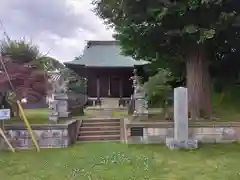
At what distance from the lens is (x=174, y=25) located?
969 centimetres

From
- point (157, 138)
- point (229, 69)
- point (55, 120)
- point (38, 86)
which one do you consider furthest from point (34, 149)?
point (229, 69)

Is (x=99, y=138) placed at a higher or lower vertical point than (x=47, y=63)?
lower

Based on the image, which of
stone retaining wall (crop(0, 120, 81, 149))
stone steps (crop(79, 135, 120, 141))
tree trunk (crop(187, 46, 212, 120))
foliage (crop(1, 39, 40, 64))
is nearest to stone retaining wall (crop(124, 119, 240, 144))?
stone steps (crop(79, 135, 120, 141))

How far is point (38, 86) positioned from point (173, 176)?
5.74 meters

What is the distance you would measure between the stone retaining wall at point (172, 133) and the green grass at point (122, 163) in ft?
1.11

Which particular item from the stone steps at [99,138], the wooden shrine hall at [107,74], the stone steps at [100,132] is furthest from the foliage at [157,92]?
the wooden shrine hall at [107,74]

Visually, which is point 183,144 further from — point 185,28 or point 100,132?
point 185,28

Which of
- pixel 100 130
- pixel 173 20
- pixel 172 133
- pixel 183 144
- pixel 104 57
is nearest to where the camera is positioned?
pixel 183 144

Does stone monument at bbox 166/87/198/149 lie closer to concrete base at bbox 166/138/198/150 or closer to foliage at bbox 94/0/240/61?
concrete base at bbox 166/138/198/150

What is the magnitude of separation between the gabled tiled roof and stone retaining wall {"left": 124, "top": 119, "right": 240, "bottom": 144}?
36.6 ft

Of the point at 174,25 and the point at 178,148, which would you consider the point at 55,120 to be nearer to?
the point at 178,148

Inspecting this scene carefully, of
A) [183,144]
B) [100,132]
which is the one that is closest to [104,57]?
[100,132]

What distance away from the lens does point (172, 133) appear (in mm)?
8953

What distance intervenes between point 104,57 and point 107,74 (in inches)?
82.4
